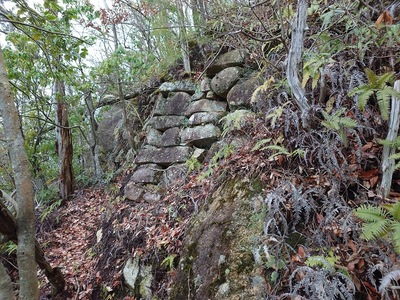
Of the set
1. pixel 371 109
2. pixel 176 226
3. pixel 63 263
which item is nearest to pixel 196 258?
pixel 176 226

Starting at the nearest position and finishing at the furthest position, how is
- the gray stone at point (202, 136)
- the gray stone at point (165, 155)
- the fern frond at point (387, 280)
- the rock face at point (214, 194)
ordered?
the fern frond at point (387, 280), the rock face at point (214, 194), the gray stone at point (202, 136), the gray stone at point (165, 155)

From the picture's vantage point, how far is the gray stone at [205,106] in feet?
17.9

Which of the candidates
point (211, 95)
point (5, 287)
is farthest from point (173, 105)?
point (5, 287)

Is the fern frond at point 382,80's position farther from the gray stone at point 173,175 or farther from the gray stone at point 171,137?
the gray stone at point 171,137

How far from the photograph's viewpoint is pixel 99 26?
733 cm

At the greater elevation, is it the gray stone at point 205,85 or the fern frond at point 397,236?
the gray stone at point 205,85

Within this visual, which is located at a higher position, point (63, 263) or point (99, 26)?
point (99, 26)

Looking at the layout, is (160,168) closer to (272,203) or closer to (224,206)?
(224,206)

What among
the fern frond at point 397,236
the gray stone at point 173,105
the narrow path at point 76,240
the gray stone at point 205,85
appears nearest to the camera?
the fern frond at point 397,236

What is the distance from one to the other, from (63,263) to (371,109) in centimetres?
574

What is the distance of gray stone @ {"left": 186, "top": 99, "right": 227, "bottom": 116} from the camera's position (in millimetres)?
5441

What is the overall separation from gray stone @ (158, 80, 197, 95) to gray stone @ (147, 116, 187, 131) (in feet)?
2.55

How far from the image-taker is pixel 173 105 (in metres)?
6.20

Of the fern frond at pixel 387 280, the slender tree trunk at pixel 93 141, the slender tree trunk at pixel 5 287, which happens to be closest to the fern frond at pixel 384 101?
the fern frond at pixel 387 280
